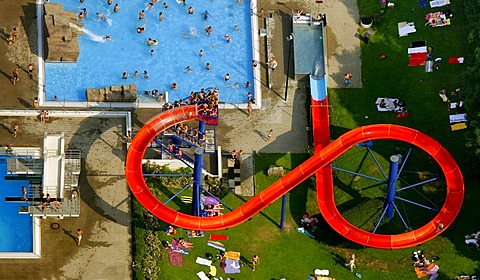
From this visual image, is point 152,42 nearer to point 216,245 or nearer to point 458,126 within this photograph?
point 216,245

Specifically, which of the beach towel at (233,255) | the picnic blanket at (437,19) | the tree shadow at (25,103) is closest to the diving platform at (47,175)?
the tree shadow at (25,103)

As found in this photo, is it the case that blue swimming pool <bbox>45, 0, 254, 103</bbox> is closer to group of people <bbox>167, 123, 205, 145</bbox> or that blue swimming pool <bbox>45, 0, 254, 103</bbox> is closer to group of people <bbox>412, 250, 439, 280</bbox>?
group of people <bbox>167, 123, 205, 145</bbox>

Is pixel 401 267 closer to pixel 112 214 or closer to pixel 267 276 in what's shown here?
pixel 267 276

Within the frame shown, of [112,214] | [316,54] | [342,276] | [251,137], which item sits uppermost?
[316,54]

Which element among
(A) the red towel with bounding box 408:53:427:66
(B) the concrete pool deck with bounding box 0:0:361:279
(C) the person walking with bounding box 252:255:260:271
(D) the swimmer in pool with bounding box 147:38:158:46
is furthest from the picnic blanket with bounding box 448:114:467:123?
(D) the swimmer in pool with bounding box 147:38:158:46

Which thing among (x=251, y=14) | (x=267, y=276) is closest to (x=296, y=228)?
(x=267, y=276)

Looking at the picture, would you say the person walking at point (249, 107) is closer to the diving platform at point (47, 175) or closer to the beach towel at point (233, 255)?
the beach towel at point (233, 255)
